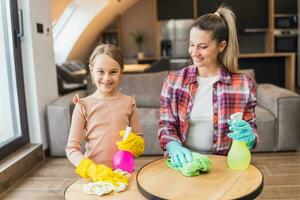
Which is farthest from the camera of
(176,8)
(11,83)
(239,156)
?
(176,8)

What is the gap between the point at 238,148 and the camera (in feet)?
4.02

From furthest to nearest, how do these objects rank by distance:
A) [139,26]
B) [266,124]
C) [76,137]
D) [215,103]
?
[139,26]
[266,124]
[215,103]
[76,137]

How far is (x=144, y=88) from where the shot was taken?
11.9ft

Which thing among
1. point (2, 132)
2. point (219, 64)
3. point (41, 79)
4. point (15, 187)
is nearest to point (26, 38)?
point (41, 79)

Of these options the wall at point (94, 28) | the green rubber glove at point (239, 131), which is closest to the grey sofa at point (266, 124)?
the green rubber glove at point (239, 131)

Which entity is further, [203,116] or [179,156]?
[203,116]

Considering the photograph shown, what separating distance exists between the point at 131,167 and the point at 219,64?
606mm

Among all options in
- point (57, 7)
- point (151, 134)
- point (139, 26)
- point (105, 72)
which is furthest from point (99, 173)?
point (139, 26)

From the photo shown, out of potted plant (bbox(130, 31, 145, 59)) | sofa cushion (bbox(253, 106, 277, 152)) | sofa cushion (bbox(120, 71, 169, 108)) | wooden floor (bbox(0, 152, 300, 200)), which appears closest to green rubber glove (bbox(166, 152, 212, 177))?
wooden floor (bbox(0, 152, 300, 200))

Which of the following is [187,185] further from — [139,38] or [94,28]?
[139,38]

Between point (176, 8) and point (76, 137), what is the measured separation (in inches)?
234

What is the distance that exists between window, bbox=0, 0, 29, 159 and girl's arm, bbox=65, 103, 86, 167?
1556 millimetres

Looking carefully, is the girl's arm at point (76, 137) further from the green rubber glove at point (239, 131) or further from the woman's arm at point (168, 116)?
the green rubber glove at point (239, 131)

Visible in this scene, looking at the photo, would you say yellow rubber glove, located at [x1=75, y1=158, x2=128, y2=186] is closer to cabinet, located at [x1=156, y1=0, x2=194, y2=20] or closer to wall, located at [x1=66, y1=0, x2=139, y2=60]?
wall, located at [x1=66, y1=0, x2=139, y2=60]
